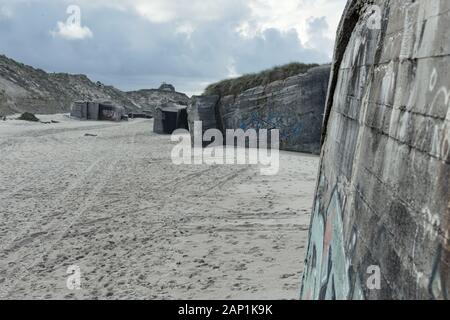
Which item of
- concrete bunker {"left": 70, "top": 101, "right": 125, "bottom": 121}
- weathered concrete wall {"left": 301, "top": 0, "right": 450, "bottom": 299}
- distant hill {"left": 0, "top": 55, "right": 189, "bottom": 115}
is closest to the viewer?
weathered concrete wall {"left": 301, "top": 0, "right": 450, "bottom": 299}

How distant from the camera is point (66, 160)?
17484 mm

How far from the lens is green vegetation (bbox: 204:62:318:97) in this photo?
1953 cm

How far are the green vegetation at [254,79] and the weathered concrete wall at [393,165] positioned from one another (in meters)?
15.4

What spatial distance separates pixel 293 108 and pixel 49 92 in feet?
147

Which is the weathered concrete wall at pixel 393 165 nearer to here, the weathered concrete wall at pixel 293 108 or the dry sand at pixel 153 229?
the dry sand at pixel 153 229

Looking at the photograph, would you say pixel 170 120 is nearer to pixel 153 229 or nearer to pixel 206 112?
pixel 206 112

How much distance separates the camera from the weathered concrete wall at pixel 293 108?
60.5ft

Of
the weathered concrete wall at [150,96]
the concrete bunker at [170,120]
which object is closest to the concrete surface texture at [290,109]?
the concrete bunker at [170,120]

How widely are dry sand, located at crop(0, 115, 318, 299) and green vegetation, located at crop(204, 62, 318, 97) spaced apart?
4.28 meters

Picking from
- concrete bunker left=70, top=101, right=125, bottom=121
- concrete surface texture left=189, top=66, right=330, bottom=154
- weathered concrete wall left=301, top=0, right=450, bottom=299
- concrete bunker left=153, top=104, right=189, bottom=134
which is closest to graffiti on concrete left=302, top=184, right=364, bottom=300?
weathered concrete wall left=301, top=0, right=450, bottom=299

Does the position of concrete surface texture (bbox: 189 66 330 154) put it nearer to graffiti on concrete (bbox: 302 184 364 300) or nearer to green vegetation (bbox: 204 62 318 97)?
green vegetation (bbox: 204 62 318 97)

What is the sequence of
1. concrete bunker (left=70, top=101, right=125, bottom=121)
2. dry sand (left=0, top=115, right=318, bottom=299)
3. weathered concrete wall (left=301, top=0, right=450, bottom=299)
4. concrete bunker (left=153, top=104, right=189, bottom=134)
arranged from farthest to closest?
concrete bunker (left=70, top=101, right=125, bottom=121)
concrete bunker (left=153, top=104, right=189, bottom=134)
dry sand (left=0, top=115, right=318, bottom=299)
weathered concrete wall (left=301, top=0, right=450, bottom=299)

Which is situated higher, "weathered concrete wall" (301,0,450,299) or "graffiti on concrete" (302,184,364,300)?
"weathered concrete wall" (301,0,450,299)

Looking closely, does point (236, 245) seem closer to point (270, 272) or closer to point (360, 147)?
point (270, 272)
